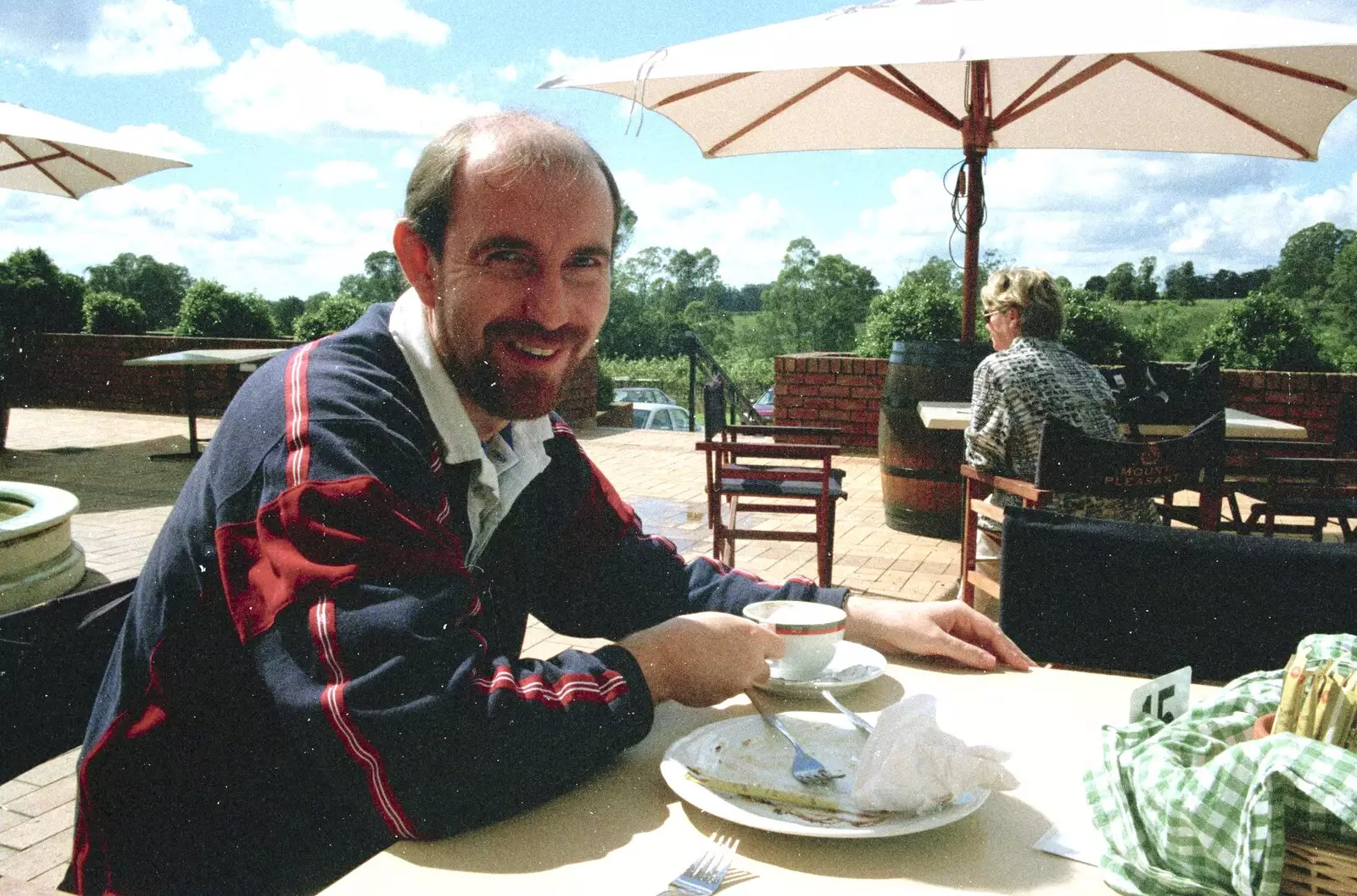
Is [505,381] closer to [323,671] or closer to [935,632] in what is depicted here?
[323,671]

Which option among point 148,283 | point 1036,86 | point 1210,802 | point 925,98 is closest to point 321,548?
point 1210,802

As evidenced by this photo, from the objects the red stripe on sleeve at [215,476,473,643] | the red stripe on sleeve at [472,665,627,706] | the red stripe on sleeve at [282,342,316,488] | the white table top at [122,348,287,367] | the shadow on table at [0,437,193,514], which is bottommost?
the shadow on table at [0,437,193,514]

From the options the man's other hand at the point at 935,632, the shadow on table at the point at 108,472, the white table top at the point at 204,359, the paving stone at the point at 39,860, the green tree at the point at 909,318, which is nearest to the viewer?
the man's other hand at the point at 935,632

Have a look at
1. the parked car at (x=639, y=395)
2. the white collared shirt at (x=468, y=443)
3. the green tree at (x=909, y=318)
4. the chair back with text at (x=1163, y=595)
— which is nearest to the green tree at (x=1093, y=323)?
the green tree at (x=909, y=318)

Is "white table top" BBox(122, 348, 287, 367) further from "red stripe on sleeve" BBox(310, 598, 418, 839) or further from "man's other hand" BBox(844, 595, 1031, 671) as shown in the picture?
"red stripe on sleeve" BBox(310, 598, 418, 839)

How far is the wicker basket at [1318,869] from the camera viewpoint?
66cm

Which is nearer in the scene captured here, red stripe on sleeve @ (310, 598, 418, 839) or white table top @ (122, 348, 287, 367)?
red stripe on sleeve @ (310, 598, 418, 839)

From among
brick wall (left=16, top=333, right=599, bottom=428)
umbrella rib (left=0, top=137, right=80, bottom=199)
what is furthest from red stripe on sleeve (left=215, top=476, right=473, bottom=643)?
brick wall (left=16, top=333, right=599, bottom=428)

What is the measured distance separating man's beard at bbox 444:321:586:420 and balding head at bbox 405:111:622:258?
0.44 feet

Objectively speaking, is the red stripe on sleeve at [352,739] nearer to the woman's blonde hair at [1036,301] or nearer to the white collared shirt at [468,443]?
the white collared shirt at [468,443]

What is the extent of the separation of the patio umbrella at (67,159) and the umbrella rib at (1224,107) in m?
6.62

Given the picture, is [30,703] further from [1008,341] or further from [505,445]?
[1008,341]

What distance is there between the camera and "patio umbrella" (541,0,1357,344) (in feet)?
10.0

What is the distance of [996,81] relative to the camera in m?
5.49
